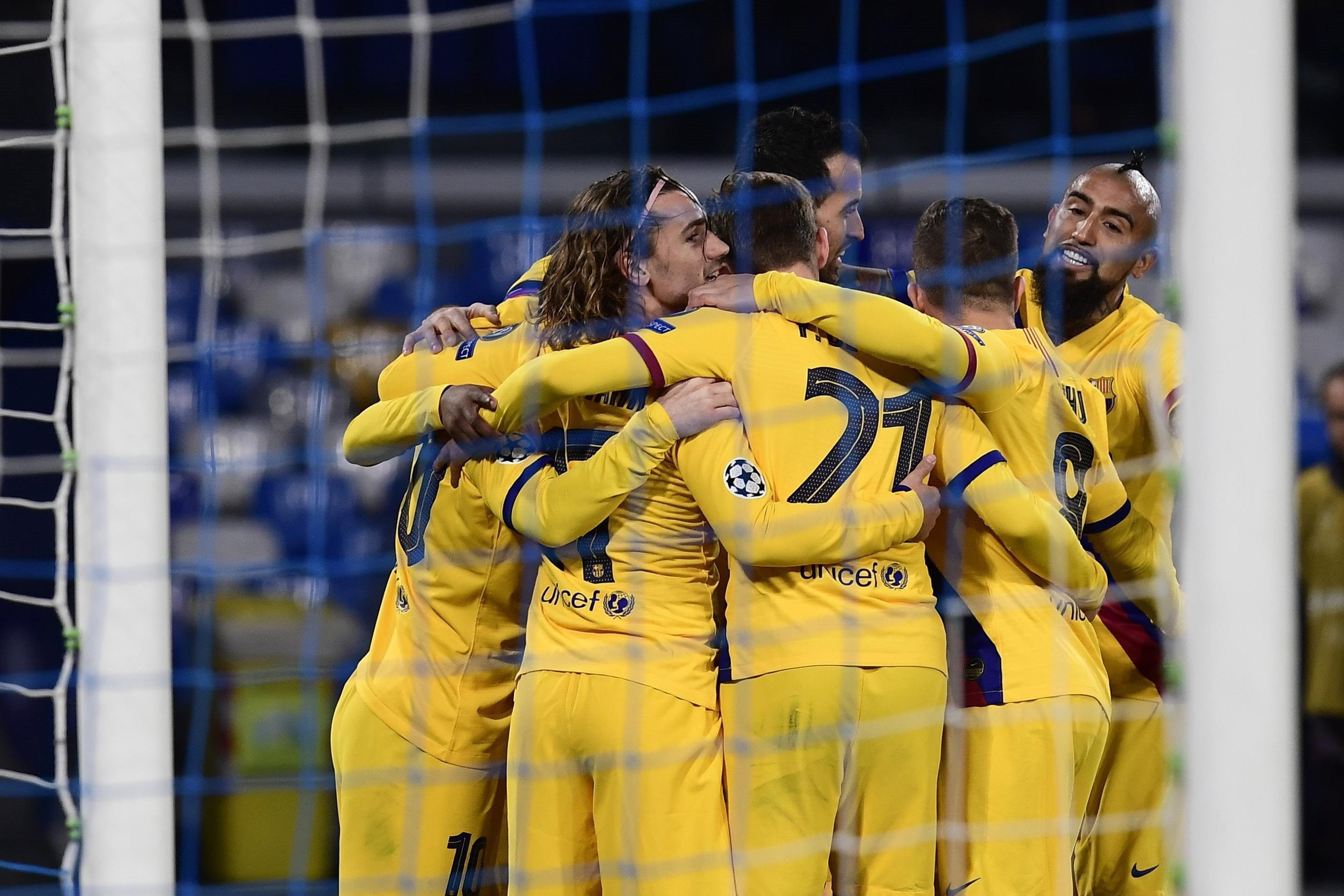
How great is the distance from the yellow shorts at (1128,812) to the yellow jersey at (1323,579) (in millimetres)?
1297

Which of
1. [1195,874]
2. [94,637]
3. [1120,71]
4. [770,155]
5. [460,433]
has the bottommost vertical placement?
[1195,874]

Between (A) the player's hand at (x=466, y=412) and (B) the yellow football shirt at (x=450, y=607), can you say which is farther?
(B) the yellow football shirt at (x=450, y=607)

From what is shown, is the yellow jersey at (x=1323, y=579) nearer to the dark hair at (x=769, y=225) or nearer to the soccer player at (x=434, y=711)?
the dark hair at (x=769, y=225)

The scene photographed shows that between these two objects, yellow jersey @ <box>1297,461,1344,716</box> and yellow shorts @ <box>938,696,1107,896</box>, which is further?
yellow jersey @ <box>1297,461,1344,716</box>

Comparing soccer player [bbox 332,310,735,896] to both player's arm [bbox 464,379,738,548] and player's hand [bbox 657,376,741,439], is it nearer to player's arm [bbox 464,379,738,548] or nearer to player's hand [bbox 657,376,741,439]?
player's arm [bbox 464,379,738,548]

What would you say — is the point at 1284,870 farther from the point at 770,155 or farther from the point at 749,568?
the point at 770,155

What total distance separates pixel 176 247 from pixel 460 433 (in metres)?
0.59

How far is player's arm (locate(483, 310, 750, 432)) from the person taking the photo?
264 cm

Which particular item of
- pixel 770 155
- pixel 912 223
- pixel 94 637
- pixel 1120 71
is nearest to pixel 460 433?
pixel 94 637

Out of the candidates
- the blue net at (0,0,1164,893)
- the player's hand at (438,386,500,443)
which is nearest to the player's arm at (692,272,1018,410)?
the player's hand at (438,386,500,443)

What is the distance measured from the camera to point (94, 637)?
253 cm

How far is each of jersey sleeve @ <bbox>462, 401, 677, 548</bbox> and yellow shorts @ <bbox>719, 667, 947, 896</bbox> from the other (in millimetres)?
397

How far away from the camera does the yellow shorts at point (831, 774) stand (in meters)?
2.61

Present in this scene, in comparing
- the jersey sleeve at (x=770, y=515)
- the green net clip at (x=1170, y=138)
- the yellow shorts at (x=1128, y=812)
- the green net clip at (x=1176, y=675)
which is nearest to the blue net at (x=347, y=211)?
the jersey sleeve at (x=770, y=515)
